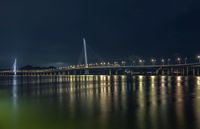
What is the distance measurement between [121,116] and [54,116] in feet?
11.7

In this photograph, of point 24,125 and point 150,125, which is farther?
point 24,125

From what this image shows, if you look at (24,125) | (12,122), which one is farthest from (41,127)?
(12,122)

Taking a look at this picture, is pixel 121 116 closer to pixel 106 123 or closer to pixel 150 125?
pixel 106 123

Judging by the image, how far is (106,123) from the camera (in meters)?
14.2

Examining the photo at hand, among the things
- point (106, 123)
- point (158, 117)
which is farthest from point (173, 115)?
point (106, 123)

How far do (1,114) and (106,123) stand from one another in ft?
23.5

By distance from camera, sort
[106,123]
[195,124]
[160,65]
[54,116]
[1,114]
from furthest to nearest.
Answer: [160,65]
[1,114]
[54,116]
[106,123]
[195,124]

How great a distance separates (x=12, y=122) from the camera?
1562 cm

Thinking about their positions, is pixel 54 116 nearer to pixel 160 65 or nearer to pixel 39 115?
pixel 39 115

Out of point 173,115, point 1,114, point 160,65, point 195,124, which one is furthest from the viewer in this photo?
point 160,65

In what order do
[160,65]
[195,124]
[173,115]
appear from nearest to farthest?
[195,124]
[173,115]
[160,65]

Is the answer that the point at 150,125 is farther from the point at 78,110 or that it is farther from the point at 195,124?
the point at 78,110

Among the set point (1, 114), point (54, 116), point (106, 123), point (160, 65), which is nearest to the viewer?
point (106, 123)

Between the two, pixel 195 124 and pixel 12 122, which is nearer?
pixel 195 124
